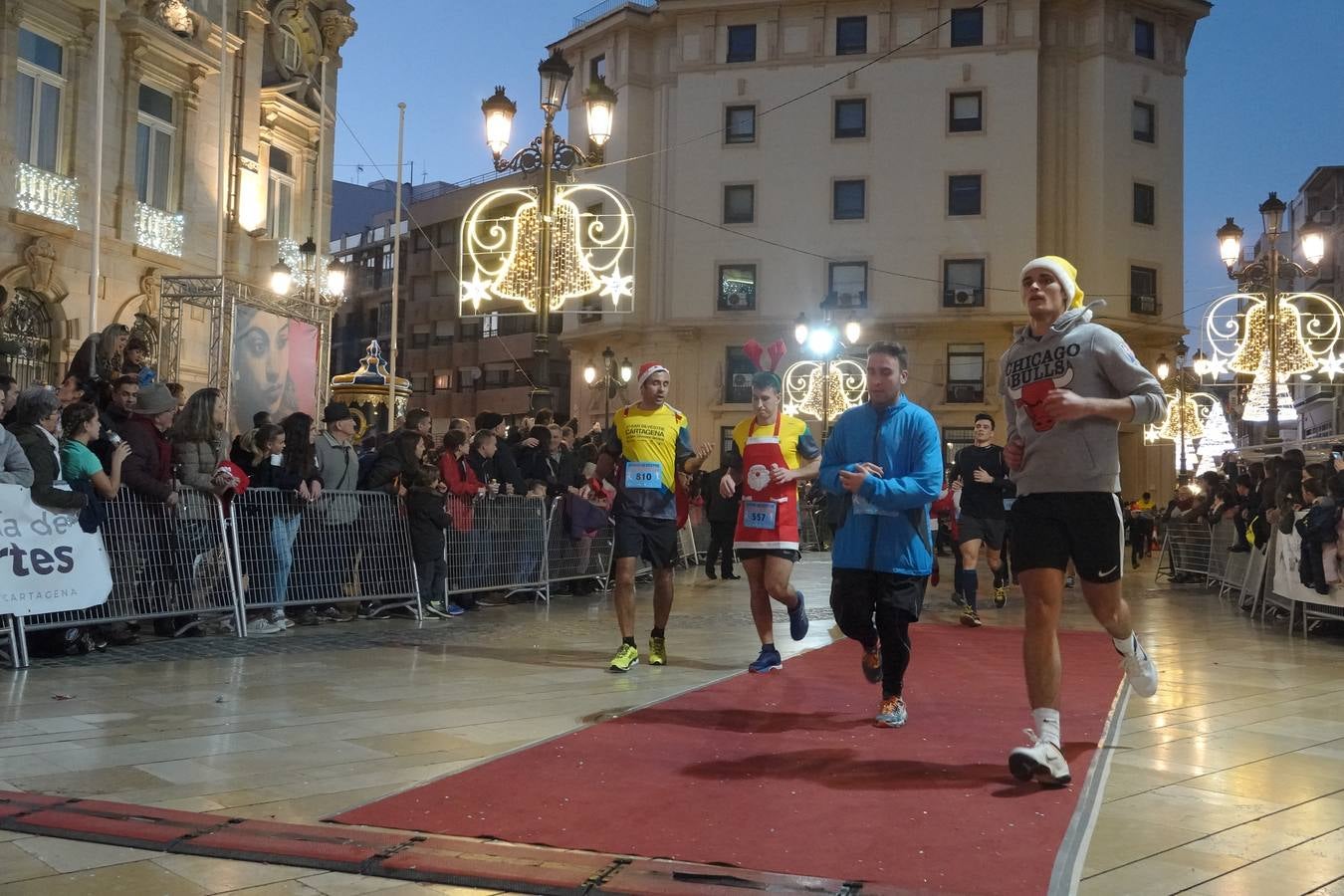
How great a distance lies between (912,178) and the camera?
41.6 meters

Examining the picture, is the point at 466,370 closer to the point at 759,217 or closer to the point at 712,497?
the point at 759,217

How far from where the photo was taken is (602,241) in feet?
50.9

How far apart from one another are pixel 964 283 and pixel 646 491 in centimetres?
3485

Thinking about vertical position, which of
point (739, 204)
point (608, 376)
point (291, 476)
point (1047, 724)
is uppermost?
point (739, 204)

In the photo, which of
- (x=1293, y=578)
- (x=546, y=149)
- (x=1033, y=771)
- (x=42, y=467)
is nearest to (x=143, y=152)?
(x=546, y=149)

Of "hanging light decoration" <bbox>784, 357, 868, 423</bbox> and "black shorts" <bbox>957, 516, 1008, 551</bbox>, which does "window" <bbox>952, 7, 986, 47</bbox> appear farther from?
"black shorts" <bbox>957, 516, 1008, 551</bbox>

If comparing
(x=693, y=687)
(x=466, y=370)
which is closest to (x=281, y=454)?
(x=693, y=687)

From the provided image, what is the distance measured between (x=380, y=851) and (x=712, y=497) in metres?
14.4

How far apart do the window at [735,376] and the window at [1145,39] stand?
1616 cm

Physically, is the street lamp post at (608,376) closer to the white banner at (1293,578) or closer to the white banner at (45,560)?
the white banner at (1293,578)

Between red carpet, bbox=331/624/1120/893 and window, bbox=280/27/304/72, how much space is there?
23061 millimetres

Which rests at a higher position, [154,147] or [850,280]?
[850,280]

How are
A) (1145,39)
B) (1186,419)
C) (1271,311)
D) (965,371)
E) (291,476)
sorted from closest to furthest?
(291,476) < (1271,311) < (1186,419) < (965,371) < (1145,39)

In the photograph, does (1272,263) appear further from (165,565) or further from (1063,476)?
(165,565)
